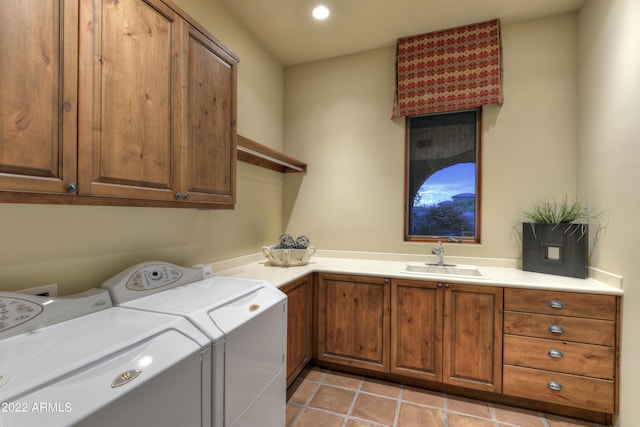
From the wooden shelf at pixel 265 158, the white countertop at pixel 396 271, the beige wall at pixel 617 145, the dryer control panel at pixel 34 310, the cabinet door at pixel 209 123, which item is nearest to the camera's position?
the dryer control panel at pixel 34 310

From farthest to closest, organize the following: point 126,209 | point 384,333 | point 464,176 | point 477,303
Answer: point 464,176 < point 384,333 < point 477,303 < point 126,209

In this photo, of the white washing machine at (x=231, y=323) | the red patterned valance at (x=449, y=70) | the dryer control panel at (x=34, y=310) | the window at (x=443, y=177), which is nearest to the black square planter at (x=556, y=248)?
the window at (x=443, y=177)

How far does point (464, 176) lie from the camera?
8.96ft

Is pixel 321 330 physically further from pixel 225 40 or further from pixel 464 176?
pixel 225 40

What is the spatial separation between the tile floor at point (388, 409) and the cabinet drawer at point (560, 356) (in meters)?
0.34

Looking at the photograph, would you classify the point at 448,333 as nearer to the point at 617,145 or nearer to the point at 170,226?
the point at 617,145

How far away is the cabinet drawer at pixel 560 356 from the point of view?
1.82 meters

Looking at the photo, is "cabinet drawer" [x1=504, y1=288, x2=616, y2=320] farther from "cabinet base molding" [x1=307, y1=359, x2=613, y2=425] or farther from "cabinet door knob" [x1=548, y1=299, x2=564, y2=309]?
"cabinet base molding" [x1=307, y1=359, x2=613, y2=425]

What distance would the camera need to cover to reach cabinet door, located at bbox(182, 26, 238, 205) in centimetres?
156

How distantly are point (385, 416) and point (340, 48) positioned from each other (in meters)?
3.13

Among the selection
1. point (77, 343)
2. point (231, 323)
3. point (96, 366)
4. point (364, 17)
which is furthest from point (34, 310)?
point (364, 17)

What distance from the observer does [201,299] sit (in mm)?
1419

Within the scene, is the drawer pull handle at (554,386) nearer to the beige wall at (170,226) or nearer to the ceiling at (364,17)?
the beige wall at (170,226)

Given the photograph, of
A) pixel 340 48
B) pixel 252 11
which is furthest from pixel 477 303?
pixel 252 11
